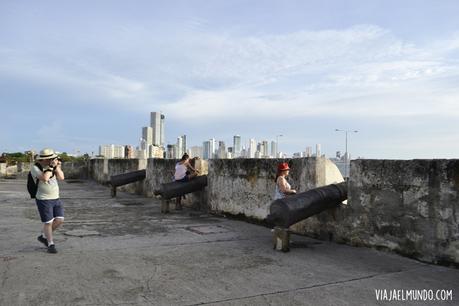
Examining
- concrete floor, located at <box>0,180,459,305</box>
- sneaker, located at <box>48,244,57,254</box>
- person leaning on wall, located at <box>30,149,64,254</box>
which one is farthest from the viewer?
person leaning on wall, located at <box>30,149,64,254</box>

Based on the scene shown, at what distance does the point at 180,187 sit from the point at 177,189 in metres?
0.13

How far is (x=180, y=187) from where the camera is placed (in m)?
9.83

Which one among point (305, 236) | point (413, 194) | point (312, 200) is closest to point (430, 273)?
point (413, 194)

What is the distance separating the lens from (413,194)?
522 centimetres

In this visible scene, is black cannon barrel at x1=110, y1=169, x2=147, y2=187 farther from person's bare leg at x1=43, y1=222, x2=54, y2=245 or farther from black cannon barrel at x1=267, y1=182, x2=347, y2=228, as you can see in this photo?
black cannon barrel at x1=267, y1=182, x2=347, y2=228

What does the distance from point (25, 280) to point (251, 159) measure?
511 cm

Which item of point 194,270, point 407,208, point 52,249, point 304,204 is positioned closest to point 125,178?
point 52,249

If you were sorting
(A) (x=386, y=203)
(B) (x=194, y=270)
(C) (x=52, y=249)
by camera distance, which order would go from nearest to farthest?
→ (B) (x=194, y=270) < (C) (x=52, y=249) < (A) (x=386, y=203)

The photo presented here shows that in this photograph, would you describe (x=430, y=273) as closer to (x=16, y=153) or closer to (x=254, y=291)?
(x=254, y=291)

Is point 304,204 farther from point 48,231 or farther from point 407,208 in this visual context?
point 48,231

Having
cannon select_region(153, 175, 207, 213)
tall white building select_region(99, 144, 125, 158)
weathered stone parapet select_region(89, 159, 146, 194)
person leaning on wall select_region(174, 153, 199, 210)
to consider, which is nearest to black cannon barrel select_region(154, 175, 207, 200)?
cannon select_region(153, 175, 207, 213)

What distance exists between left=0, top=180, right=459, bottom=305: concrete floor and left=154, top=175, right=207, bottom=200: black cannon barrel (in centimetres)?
234

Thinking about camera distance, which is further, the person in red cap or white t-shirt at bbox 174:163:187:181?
white t-shirt at bbox 174:163:187:181

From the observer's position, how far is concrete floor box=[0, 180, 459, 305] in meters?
3.70
